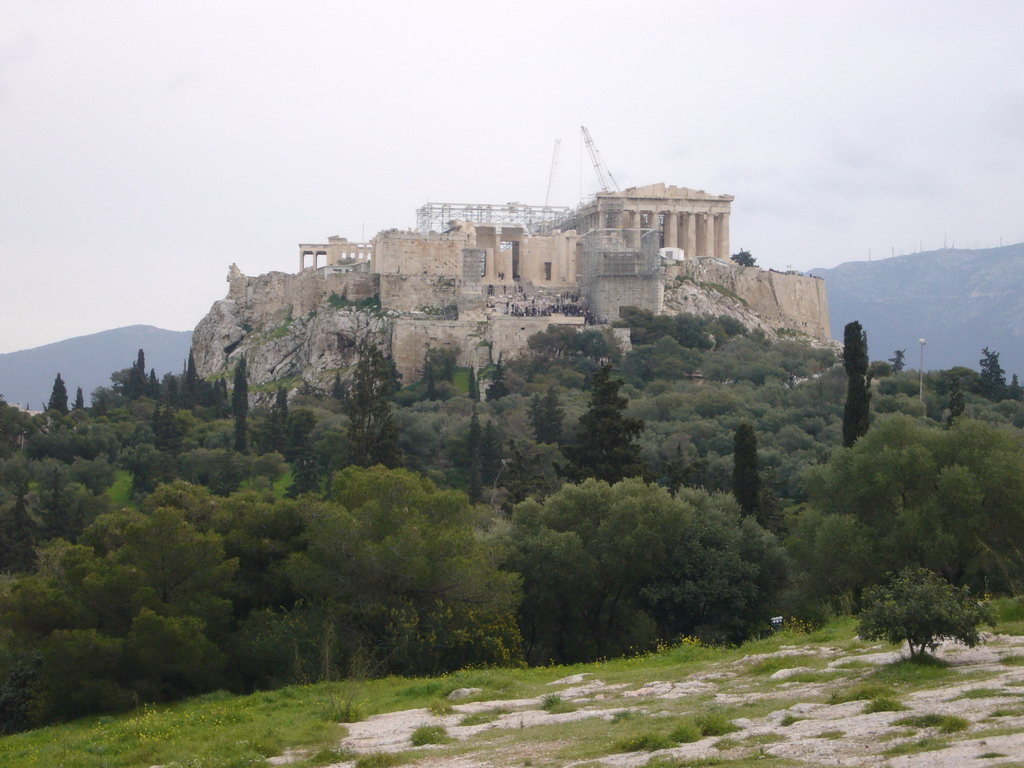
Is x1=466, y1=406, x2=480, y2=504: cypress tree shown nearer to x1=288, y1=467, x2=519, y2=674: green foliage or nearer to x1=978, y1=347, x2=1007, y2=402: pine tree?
x1=978, y1=347, x2=1007, y2=402: pine tree

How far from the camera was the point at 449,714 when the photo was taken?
56.3 feet

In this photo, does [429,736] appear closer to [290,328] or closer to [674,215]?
[290,328]

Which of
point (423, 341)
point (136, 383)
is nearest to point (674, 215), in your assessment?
point (423, 341)

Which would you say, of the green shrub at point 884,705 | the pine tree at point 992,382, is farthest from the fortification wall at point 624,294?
the green shrub at point 884,705

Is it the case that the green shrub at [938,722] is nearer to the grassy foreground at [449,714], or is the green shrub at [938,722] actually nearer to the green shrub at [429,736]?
the grassy foreground at [449,714]

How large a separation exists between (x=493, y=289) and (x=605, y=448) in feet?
158

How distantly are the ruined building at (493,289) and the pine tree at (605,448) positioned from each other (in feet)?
129

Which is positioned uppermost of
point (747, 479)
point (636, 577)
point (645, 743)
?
point (747, 479)

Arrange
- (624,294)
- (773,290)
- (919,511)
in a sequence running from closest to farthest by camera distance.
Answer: (919,511) < (624,294) < (773,290)

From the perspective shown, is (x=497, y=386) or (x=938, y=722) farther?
(x=497, y=386)

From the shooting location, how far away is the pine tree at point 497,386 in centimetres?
7194

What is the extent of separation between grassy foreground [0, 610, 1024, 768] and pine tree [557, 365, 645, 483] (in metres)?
13.7

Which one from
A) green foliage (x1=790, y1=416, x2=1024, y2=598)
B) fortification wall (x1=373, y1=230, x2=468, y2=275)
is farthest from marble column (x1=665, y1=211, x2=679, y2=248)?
green foliage (x1=790, y1=416, x2=1024, y2=598)

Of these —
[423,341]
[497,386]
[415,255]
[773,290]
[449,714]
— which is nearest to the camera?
[449,714]
